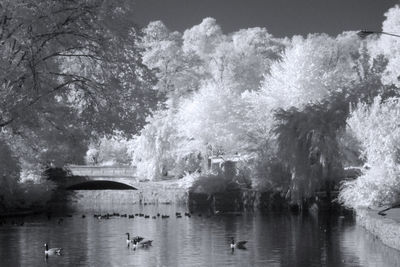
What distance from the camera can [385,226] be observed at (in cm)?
2762

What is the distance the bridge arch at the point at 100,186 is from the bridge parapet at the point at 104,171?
31.7 inches

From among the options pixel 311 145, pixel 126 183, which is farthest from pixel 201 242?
pixel 126 183

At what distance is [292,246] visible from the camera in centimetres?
2950

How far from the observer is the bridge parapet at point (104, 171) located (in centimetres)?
6906

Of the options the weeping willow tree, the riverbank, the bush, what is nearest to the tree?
the riverbank

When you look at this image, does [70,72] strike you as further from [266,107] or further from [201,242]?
[266,107]

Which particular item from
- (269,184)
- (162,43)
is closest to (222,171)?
(269,184)

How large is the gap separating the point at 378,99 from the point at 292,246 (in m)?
19.1

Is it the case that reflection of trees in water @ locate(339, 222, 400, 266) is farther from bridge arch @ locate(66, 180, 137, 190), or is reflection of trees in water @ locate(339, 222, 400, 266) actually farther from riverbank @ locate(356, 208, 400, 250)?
bridge arch @ locate(66, 180, 137, 190)

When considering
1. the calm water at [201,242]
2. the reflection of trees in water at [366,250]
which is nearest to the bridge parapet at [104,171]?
the calm water at [201,242]

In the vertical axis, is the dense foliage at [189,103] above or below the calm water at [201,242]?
above

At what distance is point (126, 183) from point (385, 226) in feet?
141

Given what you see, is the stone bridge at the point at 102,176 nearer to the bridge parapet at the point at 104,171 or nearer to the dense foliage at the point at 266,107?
the bridge parapet at the point at 104,171

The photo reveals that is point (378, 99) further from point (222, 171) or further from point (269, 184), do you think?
point (222, 171)
